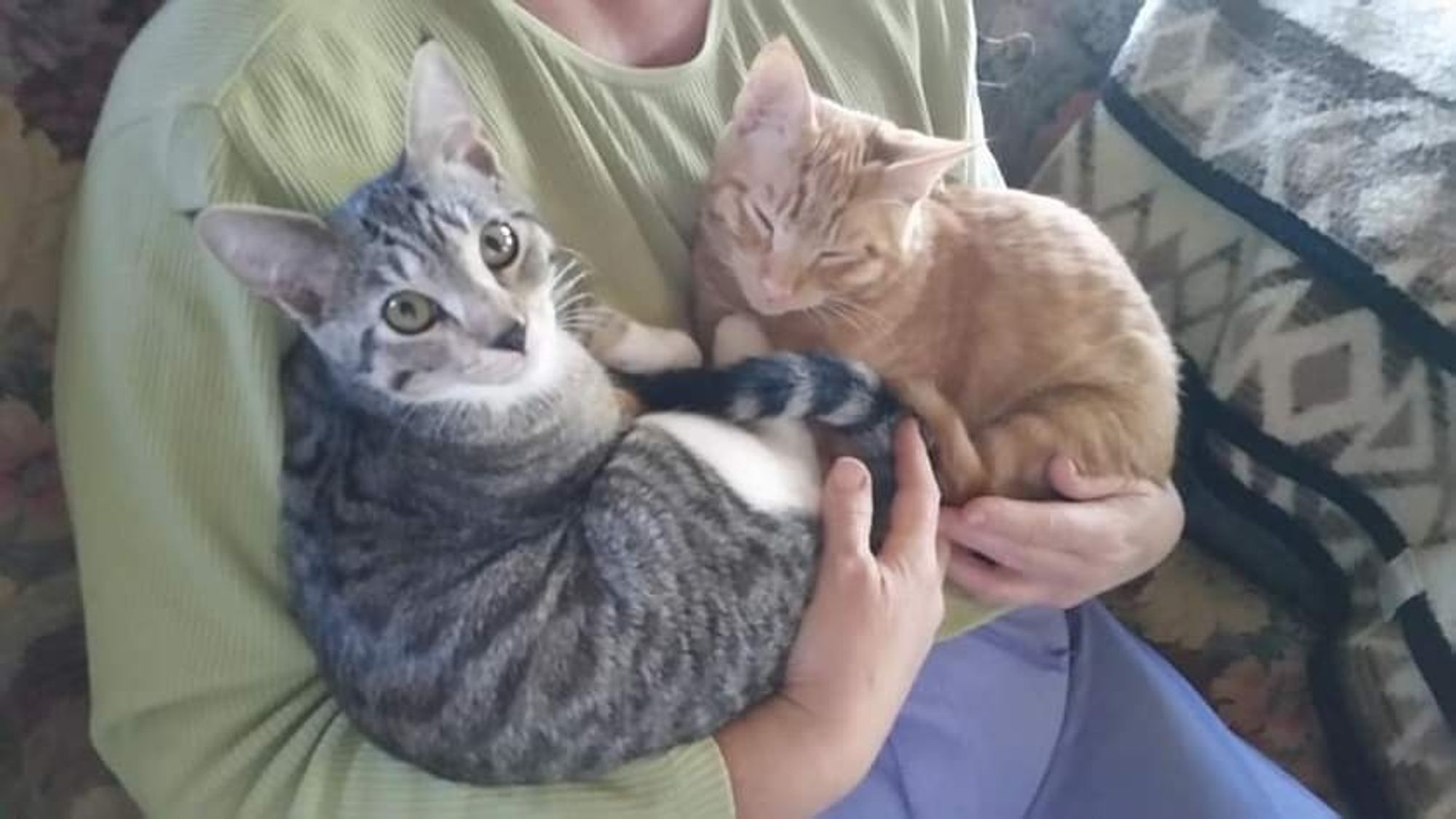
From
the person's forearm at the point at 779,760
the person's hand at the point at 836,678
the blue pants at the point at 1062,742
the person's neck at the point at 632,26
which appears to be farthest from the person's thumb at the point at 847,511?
the person's neck at the point at 632,26

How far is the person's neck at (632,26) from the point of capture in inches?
43.9

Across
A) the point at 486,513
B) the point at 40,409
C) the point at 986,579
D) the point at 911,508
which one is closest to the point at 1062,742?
the point at 986,579

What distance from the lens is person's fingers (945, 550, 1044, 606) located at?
1.18m

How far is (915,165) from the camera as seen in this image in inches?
45.8

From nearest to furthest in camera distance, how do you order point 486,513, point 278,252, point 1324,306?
point 278,252 → point 486,513 → point 1324,306

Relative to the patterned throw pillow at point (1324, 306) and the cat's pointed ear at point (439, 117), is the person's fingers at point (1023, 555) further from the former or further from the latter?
the cat's pointed ear at point (439, 117)

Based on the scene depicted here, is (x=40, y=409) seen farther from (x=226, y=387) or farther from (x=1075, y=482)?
(x=1075, y=482)

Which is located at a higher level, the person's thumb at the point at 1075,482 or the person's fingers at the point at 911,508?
the person's fingers at the point at 911,508

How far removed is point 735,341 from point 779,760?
31 cm

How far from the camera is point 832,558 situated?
1052 mm

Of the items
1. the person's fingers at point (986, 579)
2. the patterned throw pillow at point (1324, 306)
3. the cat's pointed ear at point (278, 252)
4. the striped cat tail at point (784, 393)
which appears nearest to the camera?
the cat's pointed ear at point (278, 252)

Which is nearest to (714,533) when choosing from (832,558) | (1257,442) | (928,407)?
(832,558)

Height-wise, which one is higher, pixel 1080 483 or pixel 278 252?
pixel 278 252

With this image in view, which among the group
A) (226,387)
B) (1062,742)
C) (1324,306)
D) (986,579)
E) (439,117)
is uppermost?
(439,117)
